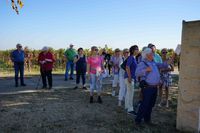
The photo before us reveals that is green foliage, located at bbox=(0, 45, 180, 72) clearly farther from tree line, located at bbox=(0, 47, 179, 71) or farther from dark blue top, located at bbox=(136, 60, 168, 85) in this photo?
dark blue top, located at bbox=(136, 60, 168, 85)

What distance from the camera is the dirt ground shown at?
8.02 m

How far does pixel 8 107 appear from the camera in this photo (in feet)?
33.2

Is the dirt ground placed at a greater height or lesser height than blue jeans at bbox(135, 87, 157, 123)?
lesser

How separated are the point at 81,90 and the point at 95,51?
136 inches

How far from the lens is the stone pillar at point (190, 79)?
772 centimetres

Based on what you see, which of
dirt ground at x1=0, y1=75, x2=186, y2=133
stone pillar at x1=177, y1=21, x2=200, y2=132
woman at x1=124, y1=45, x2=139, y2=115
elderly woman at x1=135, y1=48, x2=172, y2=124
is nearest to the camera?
stone pillar at x1=177, y1=21, x2=200, y2=132

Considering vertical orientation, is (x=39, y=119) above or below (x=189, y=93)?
below

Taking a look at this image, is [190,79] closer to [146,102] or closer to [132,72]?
[146,102]

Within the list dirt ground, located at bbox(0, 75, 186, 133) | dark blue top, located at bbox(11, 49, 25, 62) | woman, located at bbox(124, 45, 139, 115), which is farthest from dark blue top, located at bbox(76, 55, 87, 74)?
woman, located at bbox(124, 45, 139, 115)

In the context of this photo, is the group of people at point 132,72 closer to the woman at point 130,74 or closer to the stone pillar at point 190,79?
the woman at point 130,74

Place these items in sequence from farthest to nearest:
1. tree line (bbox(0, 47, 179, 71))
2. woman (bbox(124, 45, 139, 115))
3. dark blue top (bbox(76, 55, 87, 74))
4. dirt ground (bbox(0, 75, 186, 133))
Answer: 1. tree line (bbox(0, 47, 179, 71))
2. dark blue top (bbox(76, 55, 87, 74))
3. woman (bbox(124, 45, 139, 115))
4. dirt ground (bbox(0, 75, 186, 133))

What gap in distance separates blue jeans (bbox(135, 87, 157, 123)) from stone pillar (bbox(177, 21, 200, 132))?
718 millimetres

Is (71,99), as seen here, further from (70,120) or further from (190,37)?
(190,37)

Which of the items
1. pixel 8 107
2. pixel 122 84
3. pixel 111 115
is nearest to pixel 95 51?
pixel 122 84
